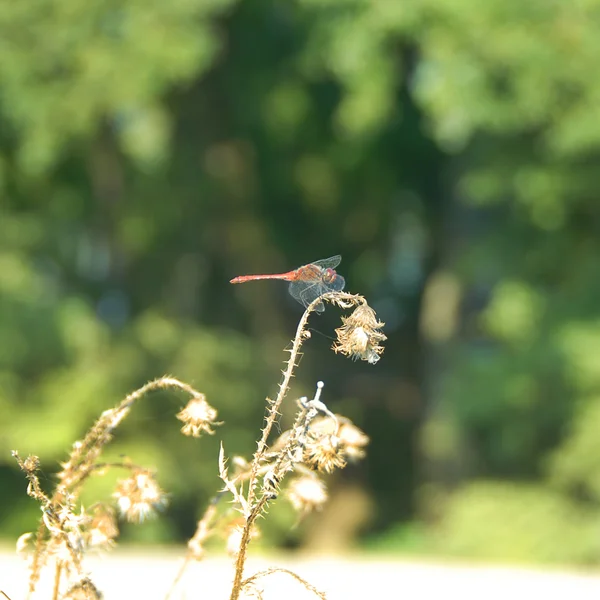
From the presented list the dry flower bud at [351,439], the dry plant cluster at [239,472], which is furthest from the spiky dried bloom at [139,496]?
the dry flower bud at [351,439]

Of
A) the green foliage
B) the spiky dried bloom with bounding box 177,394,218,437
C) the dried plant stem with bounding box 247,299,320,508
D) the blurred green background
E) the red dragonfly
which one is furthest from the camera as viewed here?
the green foliage

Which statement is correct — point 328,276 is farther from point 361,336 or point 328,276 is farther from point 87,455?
point 87,455

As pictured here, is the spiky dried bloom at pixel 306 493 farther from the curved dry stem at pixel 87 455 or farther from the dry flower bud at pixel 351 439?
the curved dry stem at pixel 87 455

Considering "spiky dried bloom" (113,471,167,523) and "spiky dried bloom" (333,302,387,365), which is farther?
"spiky dried bloom" (113,471,167,523)

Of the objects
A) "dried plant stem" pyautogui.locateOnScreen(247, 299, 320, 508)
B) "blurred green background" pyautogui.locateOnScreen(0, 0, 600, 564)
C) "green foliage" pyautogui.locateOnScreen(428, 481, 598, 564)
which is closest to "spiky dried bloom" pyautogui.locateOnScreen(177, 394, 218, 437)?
→ "dried plant stem" pyautogui.locateOnScreen(247, 299, 320, 508)

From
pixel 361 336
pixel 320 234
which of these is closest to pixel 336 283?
pixel 361 336

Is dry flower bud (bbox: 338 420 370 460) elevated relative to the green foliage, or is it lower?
lower

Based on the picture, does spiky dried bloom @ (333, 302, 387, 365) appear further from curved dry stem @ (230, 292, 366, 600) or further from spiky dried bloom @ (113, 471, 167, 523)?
spiky dried bloom @ (113, 471, 167, 523)
